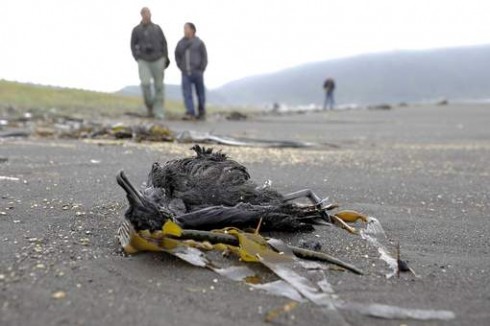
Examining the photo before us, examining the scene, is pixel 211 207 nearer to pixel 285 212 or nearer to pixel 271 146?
pixel 285 212

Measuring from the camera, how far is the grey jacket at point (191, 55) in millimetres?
8188

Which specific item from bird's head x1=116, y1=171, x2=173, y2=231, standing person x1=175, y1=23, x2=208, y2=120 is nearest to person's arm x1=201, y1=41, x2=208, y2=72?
standing person x1=175, y1=23, x2=208, y2=120

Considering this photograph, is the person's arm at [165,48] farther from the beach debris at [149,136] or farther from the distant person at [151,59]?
the beach debris at [149,136]

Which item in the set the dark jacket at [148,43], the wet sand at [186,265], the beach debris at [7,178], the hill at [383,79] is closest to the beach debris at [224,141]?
the wet sand at [186,265]

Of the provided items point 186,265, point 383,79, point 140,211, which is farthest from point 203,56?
point 383,79

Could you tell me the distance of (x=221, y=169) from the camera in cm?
171

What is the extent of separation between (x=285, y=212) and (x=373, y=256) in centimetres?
A: 29

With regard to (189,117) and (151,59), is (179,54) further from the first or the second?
(151,59)

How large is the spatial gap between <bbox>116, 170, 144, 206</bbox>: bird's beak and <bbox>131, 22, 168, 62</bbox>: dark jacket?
4.53m

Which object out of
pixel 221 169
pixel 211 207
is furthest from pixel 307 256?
pixel 221 169

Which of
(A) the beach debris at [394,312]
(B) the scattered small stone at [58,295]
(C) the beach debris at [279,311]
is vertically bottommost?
(A) the beach debris at [394,312]

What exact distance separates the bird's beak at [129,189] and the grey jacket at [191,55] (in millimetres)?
6940

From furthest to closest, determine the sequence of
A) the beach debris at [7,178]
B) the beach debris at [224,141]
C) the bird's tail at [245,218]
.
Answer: the beach debris at [224,141] < the beach debris at [7,178] < the bird's tail at [245,218]

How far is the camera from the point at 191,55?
818 centimetres
